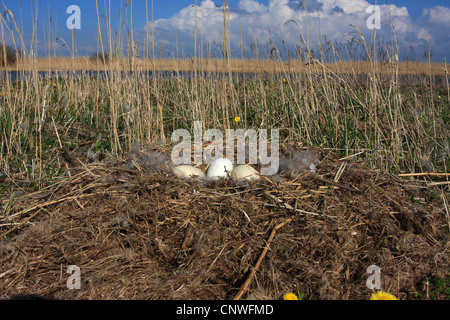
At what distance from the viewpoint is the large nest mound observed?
1483 millimetres

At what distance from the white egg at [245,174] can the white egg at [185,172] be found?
0.23 meters

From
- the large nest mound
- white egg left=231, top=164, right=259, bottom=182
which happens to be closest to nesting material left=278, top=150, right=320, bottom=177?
the large nest mound

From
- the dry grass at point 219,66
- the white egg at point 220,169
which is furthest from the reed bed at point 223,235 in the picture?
the dry grass at point 219,66

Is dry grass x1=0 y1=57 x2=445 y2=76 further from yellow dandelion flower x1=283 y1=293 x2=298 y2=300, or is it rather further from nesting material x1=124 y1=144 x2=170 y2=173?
yellow dandelion flower x1=283 y1=293 x2=298 y2=300

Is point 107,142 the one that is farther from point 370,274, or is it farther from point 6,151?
point 370,274

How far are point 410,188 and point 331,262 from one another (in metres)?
0.98

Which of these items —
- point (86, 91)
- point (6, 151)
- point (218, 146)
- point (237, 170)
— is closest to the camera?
point (237, 170)

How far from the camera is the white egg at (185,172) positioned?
206 cm

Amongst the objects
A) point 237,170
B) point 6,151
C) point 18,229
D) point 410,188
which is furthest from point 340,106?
point 6,151

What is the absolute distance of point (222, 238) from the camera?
168cm

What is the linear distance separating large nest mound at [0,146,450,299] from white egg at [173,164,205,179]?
0.23 feet

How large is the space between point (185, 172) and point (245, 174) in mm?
370

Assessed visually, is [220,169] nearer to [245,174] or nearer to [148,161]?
[245,174]

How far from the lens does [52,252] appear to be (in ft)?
5.56
